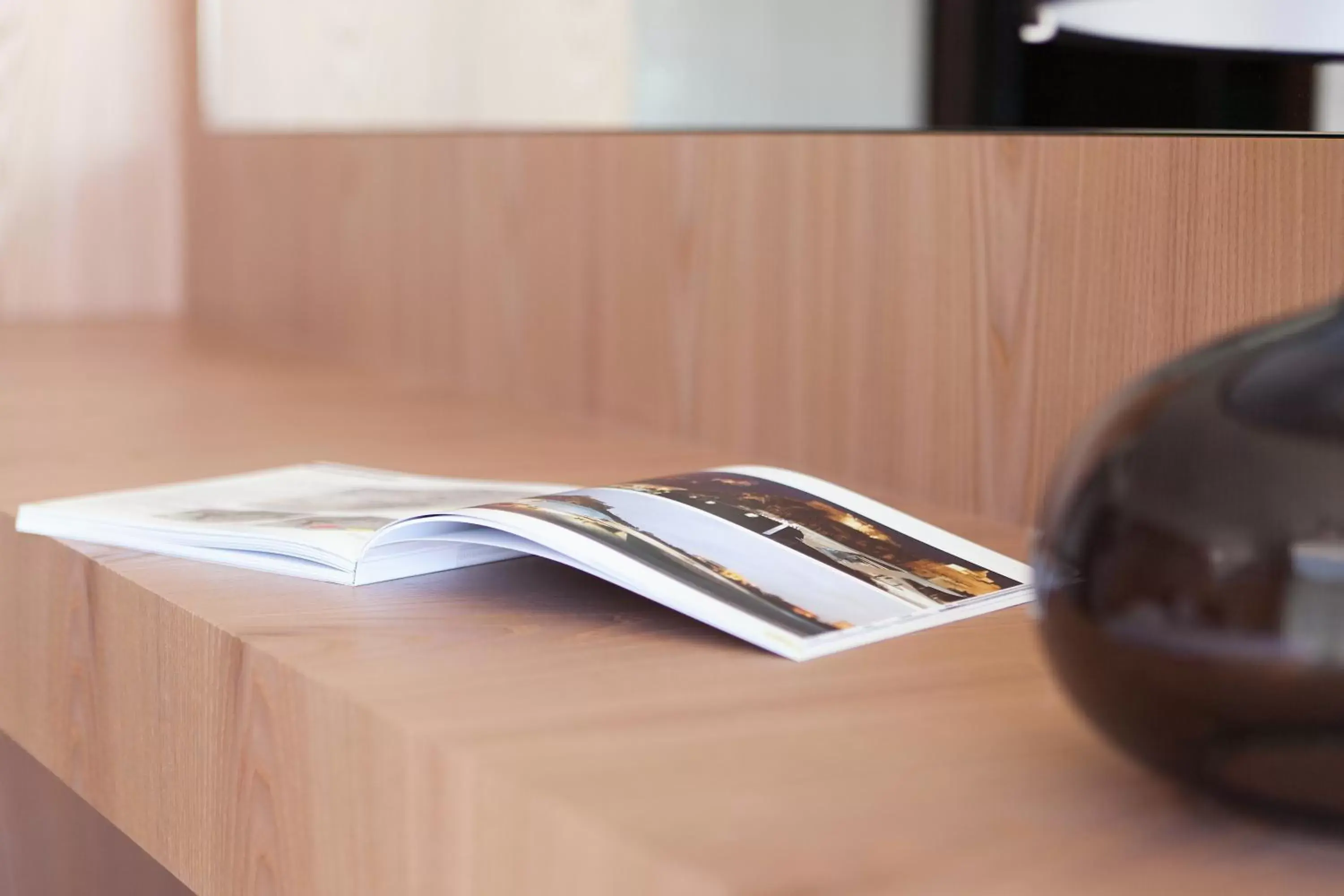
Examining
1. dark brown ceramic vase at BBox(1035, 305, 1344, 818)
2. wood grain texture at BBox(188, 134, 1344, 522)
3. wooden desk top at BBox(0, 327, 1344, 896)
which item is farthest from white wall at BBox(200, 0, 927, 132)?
dark brown ceramic vase at BBox(1035, 305, 1344, 818)

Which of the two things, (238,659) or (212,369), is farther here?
(212,369)

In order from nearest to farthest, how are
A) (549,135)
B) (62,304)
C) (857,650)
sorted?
1. (857,650)
2. (549,135)
3. (62,304)

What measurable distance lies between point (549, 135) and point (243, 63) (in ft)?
2.69

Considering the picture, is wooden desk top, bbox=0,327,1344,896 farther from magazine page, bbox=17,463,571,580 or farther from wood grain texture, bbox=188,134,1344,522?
wood grain texture, bbox=188,134,1344,522

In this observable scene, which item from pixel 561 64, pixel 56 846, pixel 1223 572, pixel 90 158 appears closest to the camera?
pixel 1223 572

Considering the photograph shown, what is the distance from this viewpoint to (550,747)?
1.84 ft

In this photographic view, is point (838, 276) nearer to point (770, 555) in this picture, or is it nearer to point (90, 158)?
point (770, 555)

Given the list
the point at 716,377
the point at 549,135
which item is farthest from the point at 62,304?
the point at 716,377

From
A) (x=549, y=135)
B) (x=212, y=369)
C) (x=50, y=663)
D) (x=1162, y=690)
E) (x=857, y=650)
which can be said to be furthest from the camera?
(x=212, y=369)

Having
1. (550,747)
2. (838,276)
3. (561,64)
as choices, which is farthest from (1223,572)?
(561,64)

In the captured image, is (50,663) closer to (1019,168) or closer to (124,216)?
(1019,168)

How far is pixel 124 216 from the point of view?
2.31 metres

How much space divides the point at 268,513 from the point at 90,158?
5.20ft

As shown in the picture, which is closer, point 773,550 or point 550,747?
point 550,747
